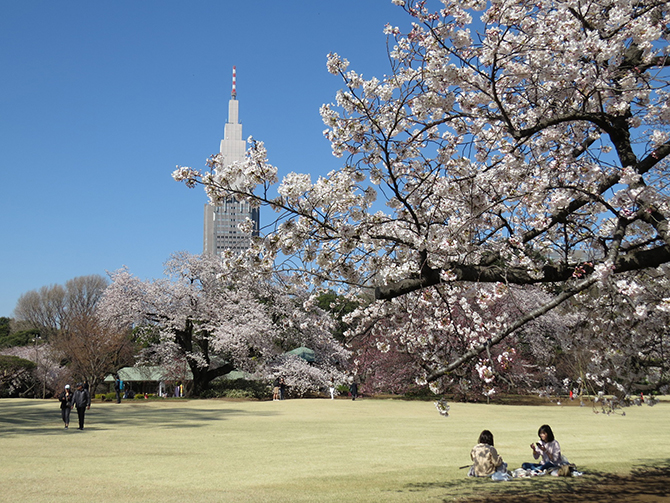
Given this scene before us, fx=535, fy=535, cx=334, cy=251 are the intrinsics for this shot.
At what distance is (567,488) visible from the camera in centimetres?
689

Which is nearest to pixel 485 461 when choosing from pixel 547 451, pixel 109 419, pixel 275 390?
pixel 547 451

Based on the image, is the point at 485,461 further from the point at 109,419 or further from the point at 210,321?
the point at 210,321

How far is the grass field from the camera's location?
679 centimetres

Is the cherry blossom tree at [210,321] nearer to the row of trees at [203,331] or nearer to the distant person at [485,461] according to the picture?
the row of trees at [203,331]

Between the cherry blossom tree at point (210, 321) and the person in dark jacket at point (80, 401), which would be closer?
the person in dark jacket at point (80, 401)

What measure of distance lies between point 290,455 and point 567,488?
16.5 ft

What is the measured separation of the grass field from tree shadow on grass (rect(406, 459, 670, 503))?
0.04 m

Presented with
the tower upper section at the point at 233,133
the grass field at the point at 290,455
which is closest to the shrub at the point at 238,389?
the grass field at the point at 290,455

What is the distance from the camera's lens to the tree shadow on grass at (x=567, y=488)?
624 centimetres

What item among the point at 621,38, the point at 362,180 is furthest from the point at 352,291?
the point at 621,38

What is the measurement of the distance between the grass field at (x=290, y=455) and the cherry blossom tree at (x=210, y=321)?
10.3 meters

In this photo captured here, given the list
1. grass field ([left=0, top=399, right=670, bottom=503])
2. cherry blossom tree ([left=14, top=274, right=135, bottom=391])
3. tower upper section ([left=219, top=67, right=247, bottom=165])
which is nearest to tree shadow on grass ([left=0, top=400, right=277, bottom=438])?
grass field ([left=0, top=399, right=670, bottom=503])

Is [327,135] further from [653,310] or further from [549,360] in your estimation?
[549,360]

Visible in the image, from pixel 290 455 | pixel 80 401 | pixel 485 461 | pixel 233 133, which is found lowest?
pixel 290 455
